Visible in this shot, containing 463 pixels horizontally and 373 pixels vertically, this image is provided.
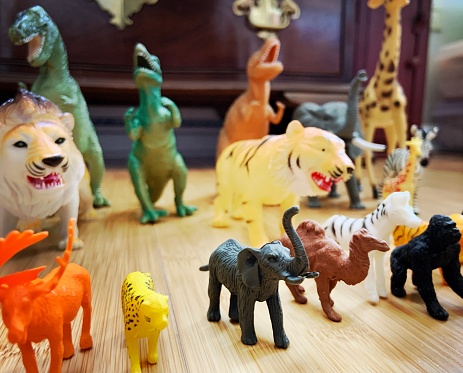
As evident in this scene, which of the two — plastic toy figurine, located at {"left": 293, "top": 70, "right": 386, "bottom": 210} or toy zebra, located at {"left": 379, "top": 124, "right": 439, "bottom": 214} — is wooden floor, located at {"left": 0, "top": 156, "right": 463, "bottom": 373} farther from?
plastic toy figurine, located at {"left": 293, "top": 70, "right": 386, "bottom": 210}

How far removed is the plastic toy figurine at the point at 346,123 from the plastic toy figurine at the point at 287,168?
1.47ft

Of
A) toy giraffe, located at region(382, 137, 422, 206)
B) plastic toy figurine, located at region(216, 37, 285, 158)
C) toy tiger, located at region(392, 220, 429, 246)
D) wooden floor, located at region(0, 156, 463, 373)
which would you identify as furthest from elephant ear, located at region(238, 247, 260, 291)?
plastic toy figurine, located at region(216, 37, 285, 158)

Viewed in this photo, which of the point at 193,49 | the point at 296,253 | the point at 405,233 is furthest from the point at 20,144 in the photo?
the point at 193,49

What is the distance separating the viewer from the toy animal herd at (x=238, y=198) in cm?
59

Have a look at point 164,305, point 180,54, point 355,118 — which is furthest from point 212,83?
point 164,305

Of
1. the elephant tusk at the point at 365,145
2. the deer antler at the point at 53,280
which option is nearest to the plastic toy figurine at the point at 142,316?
the deer antler at the point at 53,280

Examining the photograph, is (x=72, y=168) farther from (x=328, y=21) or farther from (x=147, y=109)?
(x=328, y=21)

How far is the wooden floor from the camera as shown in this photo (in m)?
0.64

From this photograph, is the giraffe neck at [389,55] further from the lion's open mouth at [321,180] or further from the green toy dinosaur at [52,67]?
the green toy dinosaur at [52,67]

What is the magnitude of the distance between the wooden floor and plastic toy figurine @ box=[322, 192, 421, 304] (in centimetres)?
4

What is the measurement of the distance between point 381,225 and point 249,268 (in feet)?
1.22

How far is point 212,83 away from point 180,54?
279 mm

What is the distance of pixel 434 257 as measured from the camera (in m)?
0.80

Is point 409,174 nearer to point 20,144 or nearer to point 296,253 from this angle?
point 296,253
